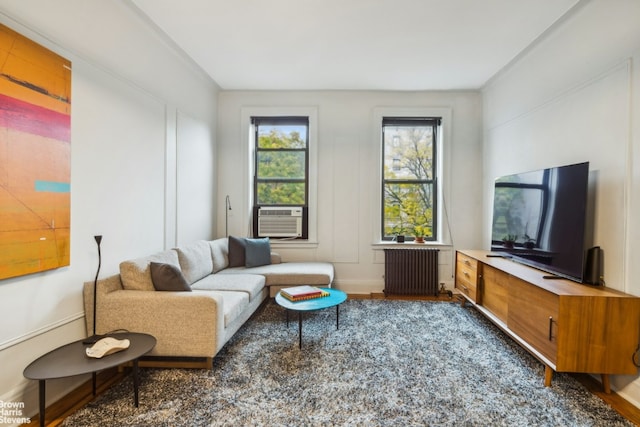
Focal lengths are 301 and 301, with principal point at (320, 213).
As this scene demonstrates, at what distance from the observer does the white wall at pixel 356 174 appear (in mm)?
4164

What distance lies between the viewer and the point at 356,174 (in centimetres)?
420

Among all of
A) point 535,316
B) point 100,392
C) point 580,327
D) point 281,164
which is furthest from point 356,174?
point 100,392

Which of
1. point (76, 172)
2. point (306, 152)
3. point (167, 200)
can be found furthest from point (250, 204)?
point (76, 172)

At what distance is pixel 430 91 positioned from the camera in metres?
4.15

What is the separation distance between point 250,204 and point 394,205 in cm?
207

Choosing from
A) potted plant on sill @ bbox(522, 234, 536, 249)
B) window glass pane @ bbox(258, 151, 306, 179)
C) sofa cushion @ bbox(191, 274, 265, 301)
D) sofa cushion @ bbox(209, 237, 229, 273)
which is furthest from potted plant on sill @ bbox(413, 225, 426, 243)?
sofa cushion @ bbox(209, 237, 229, 273)

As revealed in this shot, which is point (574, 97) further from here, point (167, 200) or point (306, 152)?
point (167, 200)

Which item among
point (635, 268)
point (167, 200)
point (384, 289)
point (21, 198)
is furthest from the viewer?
point (384, 289)

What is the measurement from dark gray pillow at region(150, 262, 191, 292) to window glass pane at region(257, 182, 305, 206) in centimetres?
217

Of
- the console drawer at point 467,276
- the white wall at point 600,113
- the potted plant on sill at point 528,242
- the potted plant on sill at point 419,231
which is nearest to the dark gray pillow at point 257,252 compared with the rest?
the potted plant on sill at point 419,231

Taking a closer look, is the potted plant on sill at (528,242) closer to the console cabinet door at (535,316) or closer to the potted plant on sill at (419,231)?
the console cabinet door at (535,316)

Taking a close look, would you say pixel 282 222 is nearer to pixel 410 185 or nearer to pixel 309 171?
pixel 309 171

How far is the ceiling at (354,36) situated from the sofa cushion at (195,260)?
2.06 m

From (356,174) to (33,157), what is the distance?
3.30m
